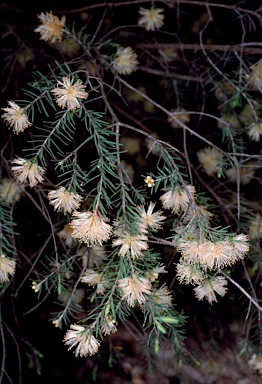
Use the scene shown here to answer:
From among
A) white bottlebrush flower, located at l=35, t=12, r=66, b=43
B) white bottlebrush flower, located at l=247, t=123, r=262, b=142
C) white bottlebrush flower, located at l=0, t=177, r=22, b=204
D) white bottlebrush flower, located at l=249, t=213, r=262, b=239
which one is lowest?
white bottlebrush flower, located at l=249, t=213, r=262, b=239

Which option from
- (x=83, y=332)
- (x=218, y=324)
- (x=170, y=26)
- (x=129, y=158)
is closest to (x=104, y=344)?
(x=218, y=324)

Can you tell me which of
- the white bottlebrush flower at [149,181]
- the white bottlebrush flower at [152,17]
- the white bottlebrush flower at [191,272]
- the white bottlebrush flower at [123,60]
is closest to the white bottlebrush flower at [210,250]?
Answer: the white bottlebrush flower at [191,272]

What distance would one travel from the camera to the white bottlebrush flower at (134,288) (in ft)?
2.66

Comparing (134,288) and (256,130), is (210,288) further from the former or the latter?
(256,130)

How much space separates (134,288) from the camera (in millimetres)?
810

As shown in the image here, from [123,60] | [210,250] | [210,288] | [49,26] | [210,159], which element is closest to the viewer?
[210,250]

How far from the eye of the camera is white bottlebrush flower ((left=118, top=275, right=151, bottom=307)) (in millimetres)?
810

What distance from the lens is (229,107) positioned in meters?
1.44

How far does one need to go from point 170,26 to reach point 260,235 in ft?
3.24

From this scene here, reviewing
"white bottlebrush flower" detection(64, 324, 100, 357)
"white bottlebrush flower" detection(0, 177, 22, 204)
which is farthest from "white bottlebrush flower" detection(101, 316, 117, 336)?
"white bottlebrush flower" detection(0, 177, 22, 204)

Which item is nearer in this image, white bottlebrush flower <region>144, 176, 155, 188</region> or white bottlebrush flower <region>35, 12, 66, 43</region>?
white bottlebrush flower <region>144, 176, 155, 188</region>

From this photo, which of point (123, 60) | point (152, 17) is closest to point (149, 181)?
point (123, 60)

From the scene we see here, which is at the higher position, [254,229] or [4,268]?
[4,268]

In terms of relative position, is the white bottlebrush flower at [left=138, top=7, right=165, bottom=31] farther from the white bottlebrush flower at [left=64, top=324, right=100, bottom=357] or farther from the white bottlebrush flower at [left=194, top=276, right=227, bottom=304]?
the white bottlebrush flower at [left=64, top=324, right=100, bottom=357]
